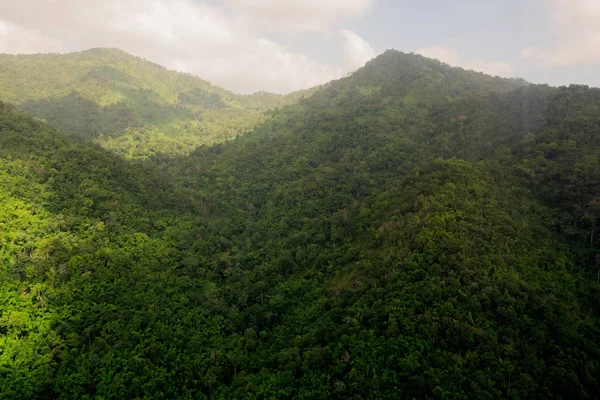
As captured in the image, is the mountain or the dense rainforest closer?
the dense rainforest

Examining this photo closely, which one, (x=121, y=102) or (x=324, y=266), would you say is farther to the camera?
(x=121, y=102)

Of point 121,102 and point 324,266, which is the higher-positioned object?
point 121,102

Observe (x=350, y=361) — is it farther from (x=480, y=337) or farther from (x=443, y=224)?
(x=443, y=224)

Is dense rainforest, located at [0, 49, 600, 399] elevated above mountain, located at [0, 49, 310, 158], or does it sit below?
below

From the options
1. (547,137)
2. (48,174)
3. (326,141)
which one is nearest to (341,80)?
(326,141)

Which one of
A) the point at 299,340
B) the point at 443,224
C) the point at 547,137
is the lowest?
the point at 299,340
